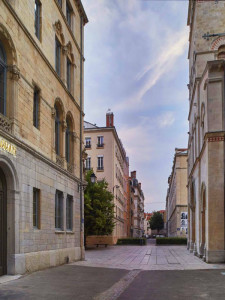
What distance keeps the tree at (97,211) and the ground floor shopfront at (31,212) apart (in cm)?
1664

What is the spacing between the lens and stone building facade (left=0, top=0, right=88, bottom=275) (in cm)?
1304

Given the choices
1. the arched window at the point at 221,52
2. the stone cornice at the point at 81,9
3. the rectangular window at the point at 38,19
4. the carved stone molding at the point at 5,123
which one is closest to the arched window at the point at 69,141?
the rectangular window at the point at 38,19

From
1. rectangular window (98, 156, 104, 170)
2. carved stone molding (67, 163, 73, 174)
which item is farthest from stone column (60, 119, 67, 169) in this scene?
rectangular window (98, 156, 104, 170)

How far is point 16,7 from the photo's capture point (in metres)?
13.9

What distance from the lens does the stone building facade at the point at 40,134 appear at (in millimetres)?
13035

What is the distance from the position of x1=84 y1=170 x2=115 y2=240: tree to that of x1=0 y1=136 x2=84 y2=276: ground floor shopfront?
16641mm

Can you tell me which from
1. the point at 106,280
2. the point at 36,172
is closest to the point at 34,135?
the point at 36,172

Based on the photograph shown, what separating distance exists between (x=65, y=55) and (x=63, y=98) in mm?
2319

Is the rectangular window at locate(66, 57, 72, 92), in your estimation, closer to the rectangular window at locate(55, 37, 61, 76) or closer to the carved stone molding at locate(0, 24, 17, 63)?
the rectangular window at locate(55, 37, 61, 76)

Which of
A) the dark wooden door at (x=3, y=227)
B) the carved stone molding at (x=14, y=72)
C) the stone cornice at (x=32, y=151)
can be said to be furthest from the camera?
the carved stone molding at (x=14, y=72)

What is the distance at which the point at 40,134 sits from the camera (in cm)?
1617

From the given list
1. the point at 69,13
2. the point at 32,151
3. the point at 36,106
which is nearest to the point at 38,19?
the point at 36,106

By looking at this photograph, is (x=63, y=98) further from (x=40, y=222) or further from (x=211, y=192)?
(x=211, y=192)

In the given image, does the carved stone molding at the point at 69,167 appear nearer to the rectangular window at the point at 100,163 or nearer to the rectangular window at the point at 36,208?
the rectangular window at the point at 36,208
